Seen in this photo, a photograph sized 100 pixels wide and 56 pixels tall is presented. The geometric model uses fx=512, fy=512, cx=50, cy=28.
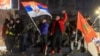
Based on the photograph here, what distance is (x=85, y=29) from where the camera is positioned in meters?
23.1

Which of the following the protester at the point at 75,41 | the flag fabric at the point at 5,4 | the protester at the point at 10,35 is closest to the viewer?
the protester at the point at 10,35

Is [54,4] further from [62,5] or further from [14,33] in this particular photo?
[14,33]

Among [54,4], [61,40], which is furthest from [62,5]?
[61,40]

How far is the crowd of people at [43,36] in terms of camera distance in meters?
24.0

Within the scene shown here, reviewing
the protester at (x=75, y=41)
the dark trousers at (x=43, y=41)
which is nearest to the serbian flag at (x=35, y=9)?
the dark trousers at (x=43, y=41)

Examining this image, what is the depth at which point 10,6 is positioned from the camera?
25.2 meters

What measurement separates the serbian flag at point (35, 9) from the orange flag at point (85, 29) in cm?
201

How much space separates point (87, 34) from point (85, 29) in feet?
0.96

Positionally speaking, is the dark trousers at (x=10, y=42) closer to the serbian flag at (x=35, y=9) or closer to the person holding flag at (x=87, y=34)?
the serbian flag at (x=35, y=9)

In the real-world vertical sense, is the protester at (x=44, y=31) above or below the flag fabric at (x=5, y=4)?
below

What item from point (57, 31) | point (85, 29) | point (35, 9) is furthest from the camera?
point (35, 9)

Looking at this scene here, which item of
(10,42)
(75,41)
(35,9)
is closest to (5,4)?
(35,9)

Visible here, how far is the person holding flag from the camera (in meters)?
23.0

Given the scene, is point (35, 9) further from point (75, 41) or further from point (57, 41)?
point (75, 41)
